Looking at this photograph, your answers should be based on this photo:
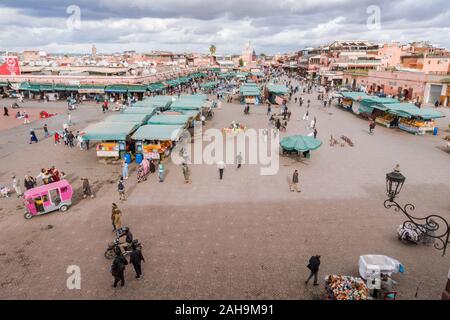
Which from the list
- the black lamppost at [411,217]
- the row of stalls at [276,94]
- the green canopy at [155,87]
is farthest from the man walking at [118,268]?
the green canopy at [155,87]

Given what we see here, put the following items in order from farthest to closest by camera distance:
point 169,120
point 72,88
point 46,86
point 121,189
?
point 46,86
point 72,88
point 169,120
point 121,189

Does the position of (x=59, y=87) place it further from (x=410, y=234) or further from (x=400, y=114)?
(x=410, y=234)

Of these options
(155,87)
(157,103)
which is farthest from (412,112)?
(155,87)

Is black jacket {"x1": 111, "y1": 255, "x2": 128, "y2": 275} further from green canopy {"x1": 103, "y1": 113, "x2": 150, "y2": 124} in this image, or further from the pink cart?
green canopy {"x1": 103, "y1": 113, "x2": 150, "y2": 124}

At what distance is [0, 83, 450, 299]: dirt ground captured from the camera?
8.74 meters

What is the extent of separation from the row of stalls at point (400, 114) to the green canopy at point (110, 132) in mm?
23432

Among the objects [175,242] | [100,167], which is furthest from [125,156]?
[175,242]

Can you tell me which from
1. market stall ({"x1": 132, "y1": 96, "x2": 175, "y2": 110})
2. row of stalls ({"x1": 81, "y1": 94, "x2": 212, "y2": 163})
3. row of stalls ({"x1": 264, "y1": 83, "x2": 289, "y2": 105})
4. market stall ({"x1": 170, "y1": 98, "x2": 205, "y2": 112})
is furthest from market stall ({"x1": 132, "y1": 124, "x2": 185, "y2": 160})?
row of stalls ({"x1": 264, "y1": 83, "x2": 289, "y2": 105})

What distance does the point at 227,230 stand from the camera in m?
11.4

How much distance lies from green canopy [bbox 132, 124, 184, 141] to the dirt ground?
6.90 ft

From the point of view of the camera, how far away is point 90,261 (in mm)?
9672

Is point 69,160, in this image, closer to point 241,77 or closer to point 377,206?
point 377,206

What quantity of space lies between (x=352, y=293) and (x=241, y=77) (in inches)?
3073

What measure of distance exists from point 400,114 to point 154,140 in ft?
73.0
